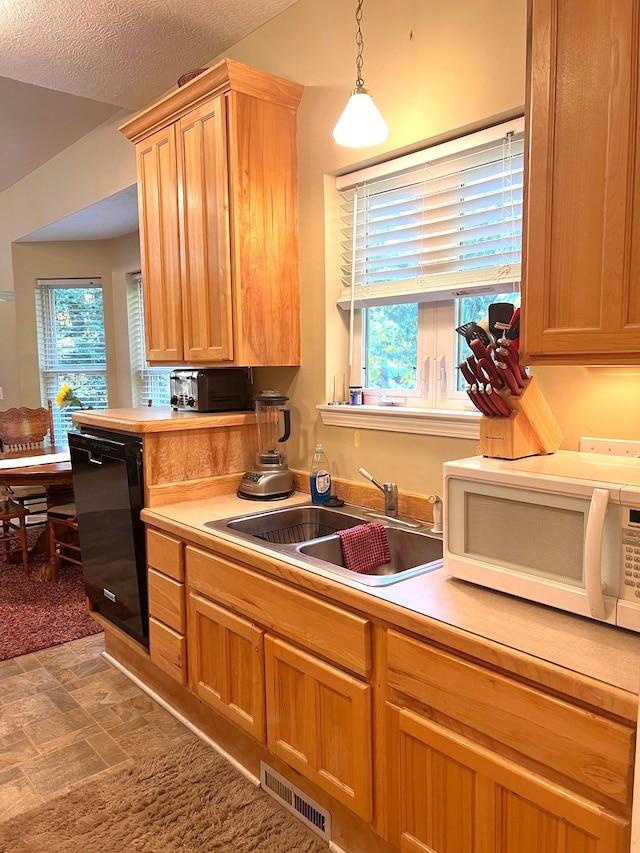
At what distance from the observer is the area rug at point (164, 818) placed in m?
1.87

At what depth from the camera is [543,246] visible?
1.41 m

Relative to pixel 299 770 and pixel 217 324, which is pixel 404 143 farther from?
pixel 299 770

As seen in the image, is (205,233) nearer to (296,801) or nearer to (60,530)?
(296,801)

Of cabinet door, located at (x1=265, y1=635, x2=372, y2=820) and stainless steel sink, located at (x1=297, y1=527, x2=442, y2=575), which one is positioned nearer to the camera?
cabinet door, located at (x1=265, y1=635, x2=372, y2=820)

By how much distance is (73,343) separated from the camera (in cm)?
591

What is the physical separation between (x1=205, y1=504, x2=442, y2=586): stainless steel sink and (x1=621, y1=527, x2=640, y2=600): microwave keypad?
22.3 inches

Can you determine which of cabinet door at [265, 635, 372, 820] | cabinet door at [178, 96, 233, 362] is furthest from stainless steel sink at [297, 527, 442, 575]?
cabinet door at [178, 96, 233, 362]

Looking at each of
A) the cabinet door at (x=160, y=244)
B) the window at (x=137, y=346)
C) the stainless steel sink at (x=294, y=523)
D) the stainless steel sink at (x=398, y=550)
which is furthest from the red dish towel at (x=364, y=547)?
the window at (x=137, y=346)

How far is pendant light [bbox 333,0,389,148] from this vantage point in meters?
1.98

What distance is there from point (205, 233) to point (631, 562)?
2036mm

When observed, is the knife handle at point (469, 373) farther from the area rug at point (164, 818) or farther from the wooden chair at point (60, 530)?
the wooden chair at point (60, 530)

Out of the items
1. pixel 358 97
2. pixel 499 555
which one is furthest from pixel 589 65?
pixel 499 555

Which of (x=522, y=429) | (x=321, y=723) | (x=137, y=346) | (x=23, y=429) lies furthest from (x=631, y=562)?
(x=137, y=346)

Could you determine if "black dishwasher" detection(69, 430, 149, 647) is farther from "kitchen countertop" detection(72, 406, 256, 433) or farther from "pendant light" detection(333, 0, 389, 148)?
"pendant light" detection(333, 0, 389, 148)
